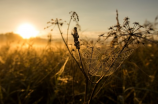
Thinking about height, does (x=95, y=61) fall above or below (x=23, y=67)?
above

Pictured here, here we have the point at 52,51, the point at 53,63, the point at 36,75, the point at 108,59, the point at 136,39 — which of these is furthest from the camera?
the point at 52,51

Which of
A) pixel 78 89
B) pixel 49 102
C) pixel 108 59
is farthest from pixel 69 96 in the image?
pixel 108 59

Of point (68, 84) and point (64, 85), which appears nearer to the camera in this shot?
point (64, 85)

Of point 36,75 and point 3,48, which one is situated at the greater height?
point 3,48

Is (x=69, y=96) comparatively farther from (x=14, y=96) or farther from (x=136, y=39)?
(x=136, y=39)

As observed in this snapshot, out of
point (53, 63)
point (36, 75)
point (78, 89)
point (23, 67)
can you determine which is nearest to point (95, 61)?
point (78, 89)

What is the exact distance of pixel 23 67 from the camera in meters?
3.20

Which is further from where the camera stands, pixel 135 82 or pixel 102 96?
pixel 135 82

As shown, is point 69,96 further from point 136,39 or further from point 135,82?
point 136,39

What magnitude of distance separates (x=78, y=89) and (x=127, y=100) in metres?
0.81

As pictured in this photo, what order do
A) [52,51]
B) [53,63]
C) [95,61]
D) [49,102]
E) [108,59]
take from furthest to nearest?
[52,51]
[53,63]
[49,102]
[95,61]
[108,59]

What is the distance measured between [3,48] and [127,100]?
4.07 metres

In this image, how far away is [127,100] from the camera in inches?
91.7

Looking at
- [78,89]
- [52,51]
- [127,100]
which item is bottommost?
[127,100]
